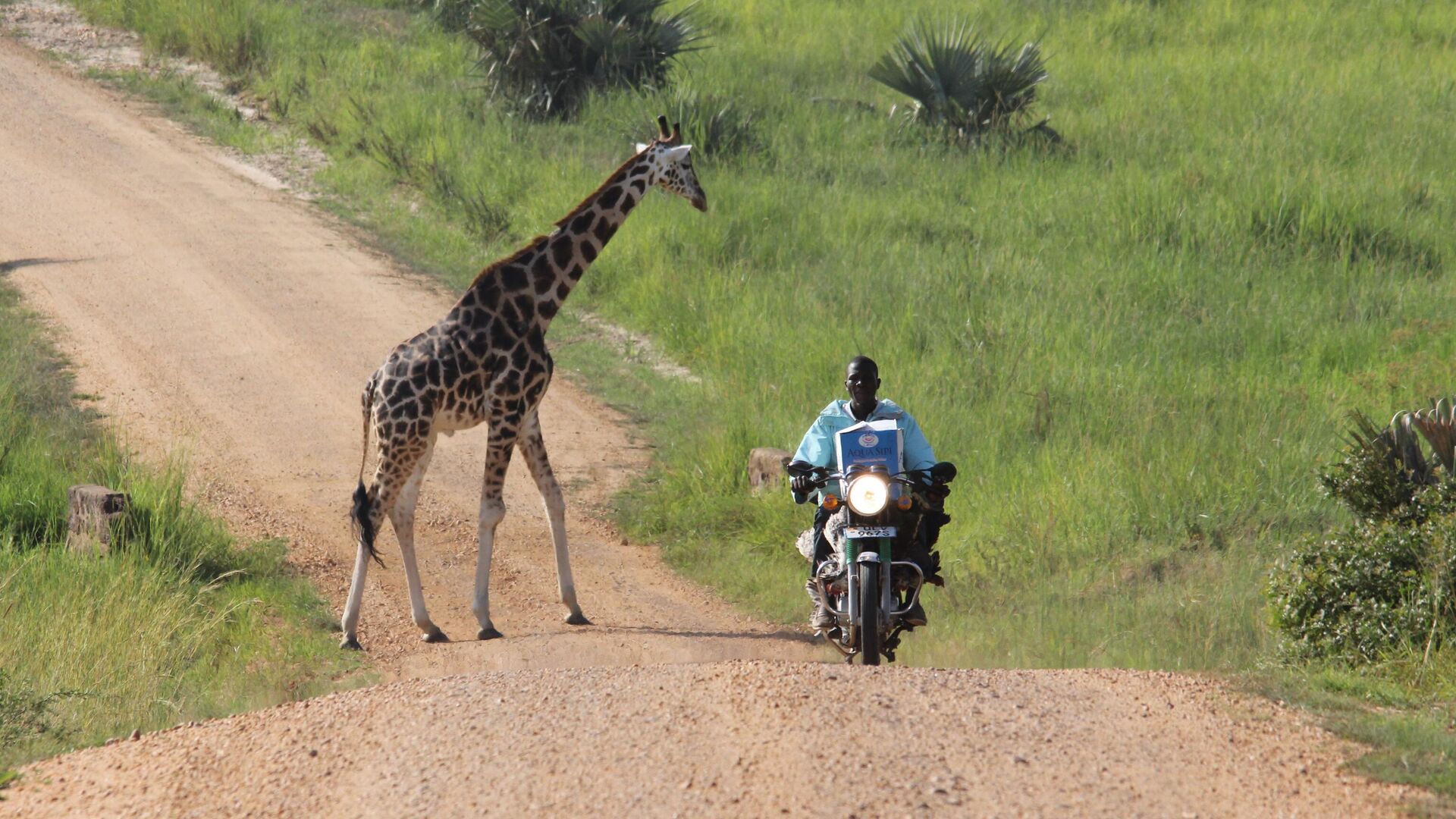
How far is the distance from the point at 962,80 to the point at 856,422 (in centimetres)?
1215

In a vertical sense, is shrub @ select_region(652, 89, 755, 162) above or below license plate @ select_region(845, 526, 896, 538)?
above

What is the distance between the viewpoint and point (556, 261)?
9.02 metres

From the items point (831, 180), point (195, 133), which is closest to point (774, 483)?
point (831, 180)

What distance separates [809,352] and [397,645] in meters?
5.05

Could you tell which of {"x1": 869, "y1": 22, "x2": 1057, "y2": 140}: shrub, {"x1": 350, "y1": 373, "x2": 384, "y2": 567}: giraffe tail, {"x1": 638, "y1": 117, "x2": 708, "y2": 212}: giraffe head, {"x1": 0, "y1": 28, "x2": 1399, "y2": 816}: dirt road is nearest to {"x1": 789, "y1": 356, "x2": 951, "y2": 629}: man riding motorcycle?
{"x1": 0, "y1": 28, "x2": 1399, "y2": 816}: dirt road

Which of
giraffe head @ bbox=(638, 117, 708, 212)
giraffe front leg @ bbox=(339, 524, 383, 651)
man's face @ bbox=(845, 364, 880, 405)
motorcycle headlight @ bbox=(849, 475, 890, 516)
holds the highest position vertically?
giraffe head @ bbox=(638, 117, 708, 212)

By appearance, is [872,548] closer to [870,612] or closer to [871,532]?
[871,532]

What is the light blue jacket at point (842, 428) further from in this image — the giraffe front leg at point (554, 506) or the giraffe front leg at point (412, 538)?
the giraffe front leg at point (412, 538)

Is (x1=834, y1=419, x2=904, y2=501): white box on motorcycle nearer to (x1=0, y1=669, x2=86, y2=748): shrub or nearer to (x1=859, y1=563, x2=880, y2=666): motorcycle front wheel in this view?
(x1=859, y1=563, x2=880, y2=666): motorcycle front wheel

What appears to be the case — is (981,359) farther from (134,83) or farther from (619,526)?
(134,83)

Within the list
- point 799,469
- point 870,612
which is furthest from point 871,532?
point 799,469

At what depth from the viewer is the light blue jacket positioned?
693 cm

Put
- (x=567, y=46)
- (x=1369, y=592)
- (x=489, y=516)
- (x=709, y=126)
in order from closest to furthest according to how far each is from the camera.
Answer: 1. (x=1369, y=592)
2. (x=489, y=516)
3. (x=709, y=126)
4. (x=567, y=46)

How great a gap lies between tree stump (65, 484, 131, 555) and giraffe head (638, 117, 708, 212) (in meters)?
3.84
